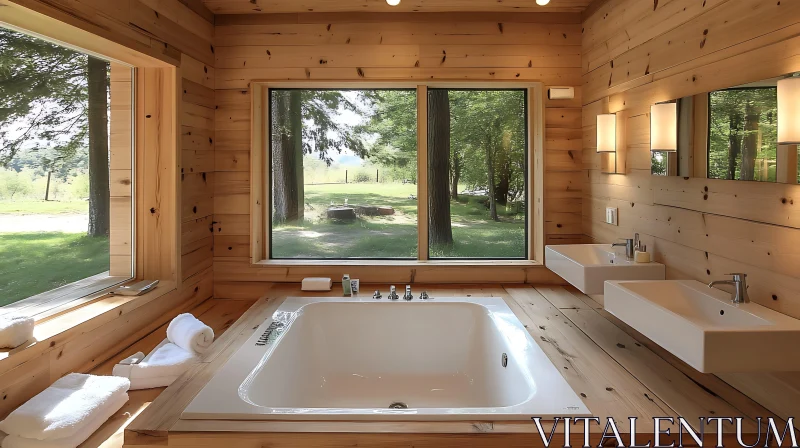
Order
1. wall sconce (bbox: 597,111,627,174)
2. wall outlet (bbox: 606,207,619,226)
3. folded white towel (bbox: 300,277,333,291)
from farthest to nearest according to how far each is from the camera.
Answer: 1. folded white towel (bbox: 300,277,333,291)
2. wall outlet (bbox: 606,207,619,226)
3. wall sconce (bbox: 597,111,627,174)

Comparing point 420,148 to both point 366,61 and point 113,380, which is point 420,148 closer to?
point 366,61

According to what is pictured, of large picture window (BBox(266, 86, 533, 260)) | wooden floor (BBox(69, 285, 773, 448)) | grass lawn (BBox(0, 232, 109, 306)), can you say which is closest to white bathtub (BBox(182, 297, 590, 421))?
wooden floor (BBox(69, 285, 773, 448))

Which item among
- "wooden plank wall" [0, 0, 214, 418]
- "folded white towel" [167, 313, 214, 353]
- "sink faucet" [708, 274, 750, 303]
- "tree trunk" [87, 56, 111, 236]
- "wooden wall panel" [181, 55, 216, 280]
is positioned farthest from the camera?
"wooden wall panel" [181, 55, 216, 280]

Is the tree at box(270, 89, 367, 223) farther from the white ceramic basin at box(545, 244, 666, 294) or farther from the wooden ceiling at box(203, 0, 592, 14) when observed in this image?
the white ceramic basin at box(545, 244, 666, 294)

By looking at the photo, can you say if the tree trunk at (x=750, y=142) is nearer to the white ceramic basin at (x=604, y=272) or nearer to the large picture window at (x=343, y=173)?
the white ceramic basin at (x=604, y=272)

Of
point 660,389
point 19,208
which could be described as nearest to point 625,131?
point 660,389

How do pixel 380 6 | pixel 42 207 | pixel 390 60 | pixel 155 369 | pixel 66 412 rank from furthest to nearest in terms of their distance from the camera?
pixel 390 60 < pixel 380 6 < pixel 42 207 < pixel 155 369 < pixel 66 412

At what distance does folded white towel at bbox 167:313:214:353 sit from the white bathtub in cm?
19

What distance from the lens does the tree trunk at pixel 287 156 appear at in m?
3.67

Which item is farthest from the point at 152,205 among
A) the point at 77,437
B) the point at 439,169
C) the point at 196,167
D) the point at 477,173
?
the point at 477,173

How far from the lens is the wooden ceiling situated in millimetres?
3285

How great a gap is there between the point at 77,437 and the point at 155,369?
0.48 meters

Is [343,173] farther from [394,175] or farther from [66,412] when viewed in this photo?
[66,412]

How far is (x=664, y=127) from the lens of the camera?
2.36 meters
